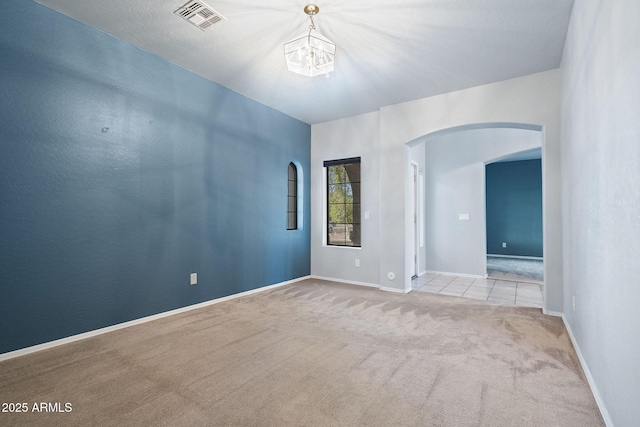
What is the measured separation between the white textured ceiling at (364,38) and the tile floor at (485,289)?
9.46ft

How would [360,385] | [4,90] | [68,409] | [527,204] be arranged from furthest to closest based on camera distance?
[527,204], [4,90], [360,385], [68,409]

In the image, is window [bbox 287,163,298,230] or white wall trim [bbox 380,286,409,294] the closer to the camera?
white wall trim [bbox 380,286,409,294]

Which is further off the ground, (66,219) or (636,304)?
(66,219)

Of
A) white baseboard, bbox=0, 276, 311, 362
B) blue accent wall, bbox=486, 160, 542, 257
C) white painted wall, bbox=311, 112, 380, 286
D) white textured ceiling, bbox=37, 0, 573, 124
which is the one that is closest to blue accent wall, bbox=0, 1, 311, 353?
white baseboard, bbox=0, 276, 311, 362

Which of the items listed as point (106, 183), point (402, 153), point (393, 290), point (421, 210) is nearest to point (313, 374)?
point (106, 183)

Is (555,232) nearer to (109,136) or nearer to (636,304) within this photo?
(636,304)

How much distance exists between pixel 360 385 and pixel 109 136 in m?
3.12

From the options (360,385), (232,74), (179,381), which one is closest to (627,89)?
(360,385)

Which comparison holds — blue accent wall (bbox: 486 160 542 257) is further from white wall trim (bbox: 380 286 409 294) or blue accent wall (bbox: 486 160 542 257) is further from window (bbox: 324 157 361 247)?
white wall trim (bbox: 380 286 409 294)

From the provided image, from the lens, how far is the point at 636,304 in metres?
1.21

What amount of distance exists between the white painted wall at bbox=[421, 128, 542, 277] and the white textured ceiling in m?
2.01

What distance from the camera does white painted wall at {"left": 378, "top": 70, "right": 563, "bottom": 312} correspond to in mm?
3498

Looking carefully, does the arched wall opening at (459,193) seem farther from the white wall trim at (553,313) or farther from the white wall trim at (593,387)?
the white wall trim at (593,387)

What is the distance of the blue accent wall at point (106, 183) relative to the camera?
242cm
